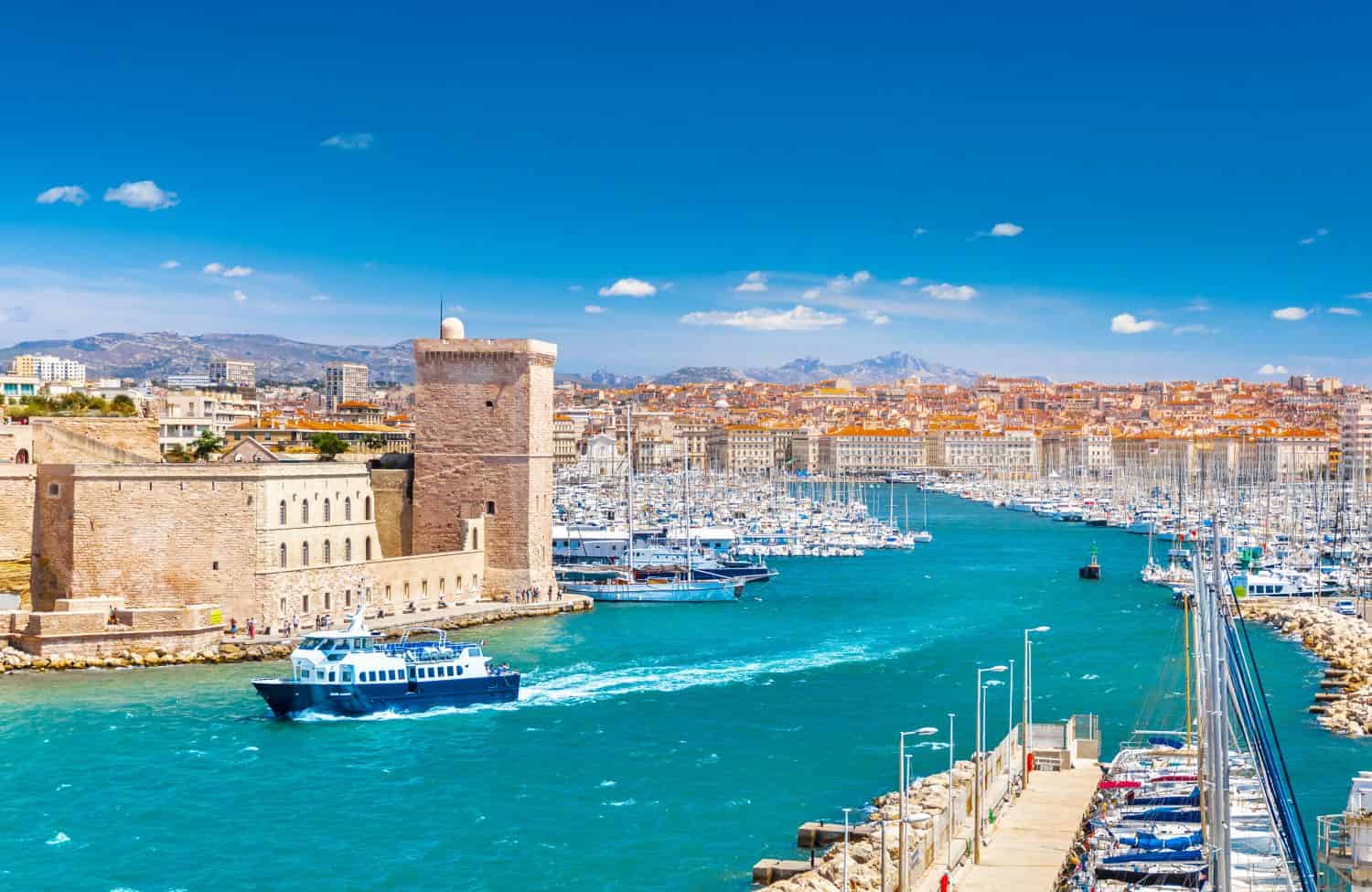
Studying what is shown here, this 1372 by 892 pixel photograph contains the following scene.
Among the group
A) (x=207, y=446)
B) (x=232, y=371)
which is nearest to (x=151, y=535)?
(x=207, y=446)

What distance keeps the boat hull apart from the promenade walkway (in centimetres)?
787

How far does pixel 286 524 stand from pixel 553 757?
9.09m

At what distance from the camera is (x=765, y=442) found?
117375 mm

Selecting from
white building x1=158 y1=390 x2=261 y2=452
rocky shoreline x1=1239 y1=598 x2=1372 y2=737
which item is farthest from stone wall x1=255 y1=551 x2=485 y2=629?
white building x1=158 y1=390 x2=261 y2=452

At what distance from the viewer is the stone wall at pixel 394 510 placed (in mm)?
30406

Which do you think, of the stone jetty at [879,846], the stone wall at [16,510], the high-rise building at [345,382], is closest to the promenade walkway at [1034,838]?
the stone jetty at [879,846]

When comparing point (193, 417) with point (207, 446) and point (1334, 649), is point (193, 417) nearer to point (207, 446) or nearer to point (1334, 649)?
point (207, 446)

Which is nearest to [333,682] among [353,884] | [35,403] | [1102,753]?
[353,884]

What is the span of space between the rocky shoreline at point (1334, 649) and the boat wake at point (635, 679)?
6872 millimetres

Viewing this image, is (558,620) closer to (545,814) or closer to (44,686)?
(44,686)

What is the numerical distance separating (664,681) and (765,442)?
312ft

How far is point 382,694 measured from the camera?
19922mm

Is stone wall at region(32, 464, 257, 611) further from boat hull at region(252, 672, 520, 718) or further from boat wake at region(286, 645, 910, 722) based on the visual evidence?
boat wake at region(286, 645, 910, 722)

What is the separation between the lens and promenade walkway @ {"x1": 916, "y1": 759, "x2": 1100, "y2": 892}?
A: 11.8 metres
